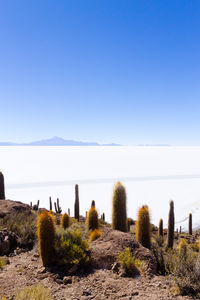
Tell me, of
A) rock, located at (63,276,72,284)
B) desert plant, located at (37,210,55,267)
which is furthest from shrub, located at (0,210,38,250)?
rock, located at (63,276,72,284)

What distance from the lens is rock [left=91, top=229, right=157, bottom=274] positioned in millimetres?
5895

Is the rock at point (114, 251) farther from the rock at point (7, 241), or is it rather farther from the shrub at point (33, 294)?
the rock at point (7, 241)

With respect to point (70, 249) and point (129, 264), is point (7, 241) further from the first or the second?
point (129, 264)

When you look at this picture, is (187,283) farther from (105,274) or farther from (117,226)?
(117,226)

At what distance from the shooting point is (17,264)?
626 centimetres

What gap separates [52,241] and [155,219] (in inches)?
1270

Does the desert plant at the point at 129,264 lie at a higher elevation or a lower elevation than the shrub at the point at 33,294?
lower

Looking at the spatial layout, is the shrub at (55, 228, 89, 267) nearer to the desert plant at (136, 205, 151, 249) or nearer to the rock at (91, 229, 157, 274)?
the rock at (91, 229, 157, 274)

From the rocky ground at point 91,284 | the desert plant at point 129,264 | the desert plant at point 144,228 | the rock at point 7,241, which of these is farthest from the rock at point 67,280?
the desert plant at point 144,228

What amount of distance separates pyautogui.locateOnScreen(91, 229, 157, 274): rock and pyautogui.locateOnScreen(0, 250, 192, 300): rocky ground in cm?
29

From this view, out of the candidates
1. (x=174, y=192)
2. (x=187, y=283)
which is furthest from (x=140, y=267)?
(x=174, y=192)

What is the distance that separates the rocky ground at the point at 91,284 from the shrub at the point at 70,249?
382 millimetres

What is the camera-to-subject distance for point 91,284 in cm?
497

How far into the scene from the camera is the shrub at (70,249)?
575cm
